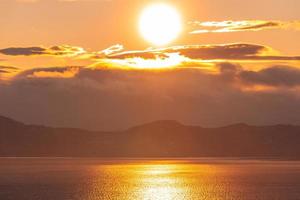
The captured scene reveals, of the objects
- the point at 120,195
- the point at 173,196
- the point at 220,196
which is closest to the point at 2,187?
the point at 120,195

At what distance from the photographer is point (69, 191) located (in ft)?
450

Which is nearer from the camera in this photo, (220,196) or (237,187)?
(220,196)

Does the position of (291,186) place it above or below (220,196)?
above

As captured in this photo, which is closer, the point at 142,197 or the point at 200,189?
the point at 142,197

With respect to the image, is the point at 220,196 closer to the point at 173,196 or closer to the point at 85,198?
the point at 173,196

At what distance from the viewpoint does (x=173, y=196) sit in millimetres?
133750

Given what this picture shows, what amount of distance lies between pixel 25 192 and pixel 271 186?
2220 inches

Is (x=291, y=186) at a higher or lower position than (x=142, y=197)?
higher

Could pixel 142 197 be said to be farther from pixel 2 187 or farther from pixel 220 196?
pixel 2 187

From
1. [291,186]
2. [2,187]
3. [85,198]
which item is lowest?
[85,198]

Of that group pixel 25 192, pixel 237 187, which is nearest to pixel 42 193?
pixel 25 192

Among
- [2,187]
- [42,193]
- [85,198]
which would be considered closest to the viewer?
[85,198]

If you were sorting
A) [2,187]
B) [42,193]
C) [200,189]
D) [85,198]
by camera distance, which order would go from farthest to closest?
[200,189] < [2,187] < [42,193] < [85,198]

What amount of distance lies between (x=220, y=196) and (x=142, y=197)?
14.4 meters
